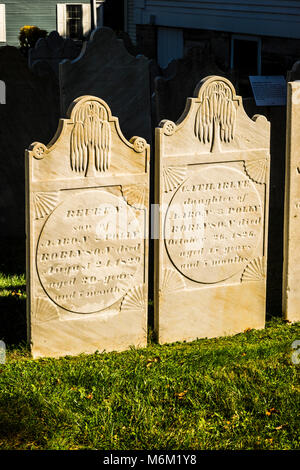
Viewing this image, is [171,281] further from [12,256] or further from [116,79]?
[116,79]

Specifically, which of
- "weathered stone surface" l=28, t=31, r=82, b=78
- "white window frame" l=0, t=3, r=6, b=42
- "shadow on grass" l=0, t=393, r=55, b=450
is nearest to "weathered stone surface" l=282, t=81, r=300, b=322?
"shadow on grass" l=0, t=393, r=55, b=450

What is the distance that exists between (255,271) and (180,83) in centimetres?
370

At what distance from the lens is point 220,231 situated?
6555mm

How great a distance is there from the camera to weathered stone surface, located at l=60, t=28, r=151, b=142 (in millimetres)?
9094

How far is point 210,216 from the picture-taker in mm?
6484

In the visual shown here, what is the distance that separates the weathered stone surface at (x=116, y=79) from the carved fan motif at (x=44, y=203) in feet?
11.1

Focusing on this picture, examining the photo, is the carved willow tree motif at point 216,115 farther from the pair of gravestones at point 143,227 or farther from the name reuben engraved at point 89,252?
the name reuben engraved at point 89,252

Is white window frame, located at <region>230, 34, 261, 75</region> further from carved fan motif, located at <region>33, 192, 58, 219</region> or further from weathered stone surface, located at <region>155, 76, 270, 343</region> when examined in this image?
carved fan motif, located at <region>33, 192, 58, 219</region>

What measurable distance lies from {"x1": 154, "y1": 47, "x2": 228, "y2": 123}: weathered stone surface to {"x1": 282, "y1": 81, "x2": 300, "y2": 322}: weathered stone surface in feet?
9.45

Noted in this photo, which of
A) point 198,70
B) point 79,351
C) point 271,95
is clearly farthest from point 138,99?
point 79,351

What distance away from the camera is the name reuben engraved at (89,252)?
5.94 m

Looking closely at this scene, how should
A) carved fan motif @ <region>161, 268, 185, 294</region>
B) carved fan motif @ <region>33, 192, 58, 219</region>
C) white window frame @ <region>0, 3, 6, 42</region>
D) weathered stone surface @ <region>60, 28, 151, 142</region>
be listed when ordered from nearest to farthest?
1. carved fan motif @ <region>33, 192, 58, 219</region>
2. carved fan motif @ <region>161, 268, 185, 294</region>
3. weathered stone surface @ <region>60, 28, 151, 142</region>
4. white window frame @ <region>0, 3, 6, 42</region>

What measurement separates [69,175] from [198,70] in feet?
15.2
